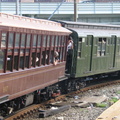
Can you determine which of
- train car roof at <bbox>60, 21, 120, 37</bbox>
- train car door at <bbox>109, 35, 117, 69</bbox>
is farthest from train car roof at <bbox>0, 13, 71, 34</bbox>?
train car door at <bbox>109, 35, 117, 69</bbox>

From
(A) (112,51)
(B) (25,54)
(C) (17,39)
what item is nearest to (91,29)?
(A) (112,51)

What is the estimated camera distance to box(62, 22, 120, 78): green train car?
14539 millimetres

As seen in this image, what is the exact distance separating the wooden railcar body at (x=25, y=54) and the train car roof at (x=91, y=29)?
1.82 meters

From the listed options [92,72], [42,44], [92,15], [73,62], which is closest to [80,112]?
[42,44]

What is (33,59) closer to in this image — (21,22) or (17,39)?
(21,22)

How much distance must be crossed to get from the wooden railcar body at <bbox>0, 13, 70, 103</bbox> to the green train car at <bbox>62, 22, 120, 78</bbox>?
161cm

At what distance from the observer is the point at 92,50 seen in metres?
15.8

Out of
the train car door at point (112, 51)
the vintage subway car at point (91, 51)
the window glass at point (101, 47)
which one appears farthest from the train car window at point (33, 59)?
the train car door at point (112, 51)

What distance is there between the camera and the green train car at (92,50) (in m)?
14.5

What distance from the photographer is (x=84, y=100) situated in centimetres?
1334

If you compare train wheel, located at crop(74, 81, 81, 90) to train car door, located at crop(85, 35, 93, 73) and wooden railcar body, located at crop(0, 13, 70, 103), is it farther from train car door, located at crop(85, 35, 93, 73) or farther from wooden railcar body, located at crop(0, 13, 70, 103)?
wooden railcar body, located at crop(0, 13, 70, 103)

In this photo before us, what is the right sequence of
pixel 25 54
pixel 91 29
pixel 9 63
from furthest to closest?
pixel 91 29
pixel 25 54
pixel 9 63

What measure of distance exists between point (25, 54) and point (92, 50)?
6.36m

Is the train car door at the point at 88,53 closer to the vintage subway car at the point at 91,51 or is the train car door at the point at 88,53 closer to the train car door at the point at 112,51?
the vintage subway car at the point at 91,51
